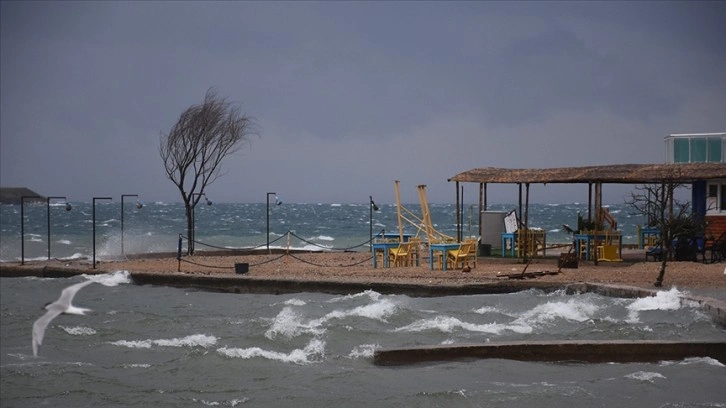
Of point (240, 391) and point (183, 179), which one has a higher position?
point (183, 179)

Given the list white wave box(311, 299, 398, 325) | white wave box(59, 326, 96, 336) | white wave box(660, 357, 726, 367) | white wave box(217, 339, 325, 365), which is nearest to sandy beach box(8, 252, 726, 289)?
white wave box(311, 299, 398, 325)

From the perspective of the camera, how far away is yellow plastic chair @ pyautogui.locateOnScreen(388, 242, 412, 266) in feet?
78.6

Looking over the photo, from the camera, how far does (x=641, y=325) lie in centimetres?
1558

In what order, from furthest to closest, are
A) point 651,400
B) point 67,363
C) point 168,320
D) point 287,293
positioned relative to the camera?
point 287,293, point 168,320, point 67,363, point 651,400

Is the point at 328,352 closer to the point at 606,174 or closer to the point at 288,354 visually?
the point at 288,354

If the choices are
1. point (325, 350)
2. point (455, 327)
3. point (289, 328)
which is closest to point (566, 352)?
point (455, 327)

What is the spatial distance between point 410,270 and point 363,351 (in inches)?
330

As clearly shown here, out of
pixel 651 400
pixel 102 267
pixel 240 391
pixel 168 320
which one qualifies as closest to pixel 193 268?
pixel 102 267

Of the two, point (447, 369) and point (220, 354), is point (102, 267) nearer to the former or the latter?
point (220, 354)

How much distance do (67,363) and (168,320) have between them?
152 inches

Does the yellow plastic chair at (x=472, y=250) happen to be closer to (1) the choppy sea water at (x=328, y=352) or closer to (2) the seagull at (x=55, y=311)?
(1) the choppy sea water at (x=328, y=352)

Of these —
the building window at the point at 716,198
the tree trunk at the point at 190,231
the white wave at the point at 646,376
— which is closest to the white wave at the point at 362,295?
the white wave at the point at 646,376

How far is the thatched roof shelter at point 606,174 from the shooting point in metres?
22.9

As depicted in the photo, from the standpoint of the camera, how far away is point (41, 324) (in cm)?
1066
